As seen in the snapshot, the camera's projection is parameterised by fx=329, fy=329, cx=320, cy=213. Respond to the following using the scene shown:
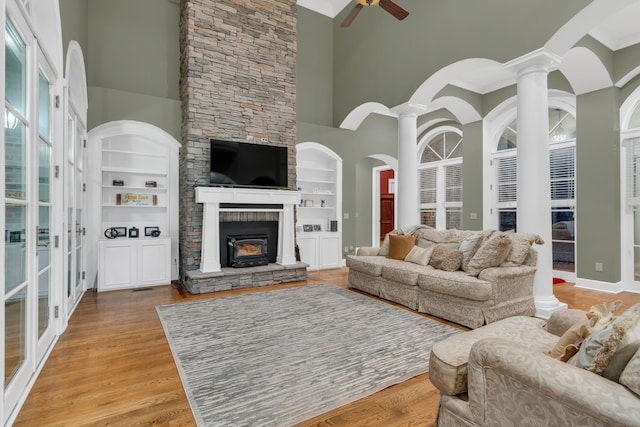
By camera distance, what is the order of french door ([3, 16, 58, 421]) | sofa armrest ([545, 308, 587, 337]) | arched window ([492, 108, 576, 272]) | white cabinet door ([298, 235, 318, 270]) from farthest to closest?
white cabinet door ([298, 235, 318, 270]) < arched window ([492, 108, 576, 272]) < french door ([3, 16, 58, 421]) < sofa armrest ([545, 308, 587, 337])

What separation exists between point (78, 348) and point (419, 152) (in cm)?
756

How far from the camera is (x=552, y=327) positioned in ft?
6.34

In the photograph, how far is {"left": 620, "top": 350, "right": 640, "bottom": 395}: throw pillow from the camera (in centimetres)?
99

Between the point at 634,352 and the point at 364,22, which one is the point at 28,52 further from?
the point at 364,22

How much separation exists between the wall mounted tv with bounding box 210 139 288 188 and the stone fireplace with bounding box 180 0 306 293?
231mm

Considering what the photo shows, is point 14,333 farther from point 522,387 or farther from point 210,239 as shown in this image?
point 210,239

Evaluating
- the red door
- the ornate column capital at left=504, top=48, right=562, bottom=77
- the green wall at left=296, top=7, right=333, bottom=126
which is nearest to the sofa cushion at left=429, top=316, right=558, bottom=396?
the ornate column capital at left=504, top=48, right=562, bottom=77

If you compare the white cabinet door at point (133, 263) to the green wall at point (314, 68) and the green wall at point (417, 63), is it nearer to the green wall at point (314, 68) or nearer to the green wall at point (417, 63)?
the green wall at point (417, 63)

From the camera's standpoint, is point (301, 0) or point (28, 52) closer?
point (28, 52)

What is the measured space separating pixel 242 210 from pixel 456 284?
334 centimetres

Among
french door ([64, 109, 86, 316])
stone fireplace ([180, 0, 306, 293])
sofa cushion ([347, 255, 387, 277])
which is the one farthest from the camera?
stone fireplace ([180, 0, 306, 293])

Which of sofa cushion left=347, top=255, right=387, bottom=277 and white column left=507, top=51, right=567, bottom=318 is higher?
white column left=507, top=51, right=567, bottom=318

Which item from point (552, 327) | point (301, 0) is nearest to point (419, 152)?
point (301, 0)

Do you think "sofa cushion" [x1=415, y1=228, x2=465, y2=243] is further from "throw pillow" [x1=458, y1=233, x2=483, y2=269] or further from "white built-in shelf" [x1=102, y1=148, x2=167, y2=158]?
"white built-in shelf" [x1=102, y1=148, x2=167, y2=158]
